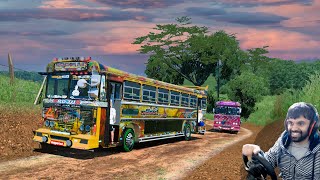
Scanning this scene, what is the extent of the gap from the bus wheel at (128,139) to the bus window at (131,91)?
144cm

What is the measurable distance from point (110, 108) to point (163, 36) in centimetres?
3976

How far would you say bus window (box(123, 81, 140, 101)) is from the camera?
1455 cm

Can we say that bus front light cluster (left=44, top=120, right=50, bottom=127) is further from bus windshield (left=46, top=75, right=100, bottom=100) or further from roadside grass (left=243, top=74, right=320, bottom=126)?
roadside grass (left=243, top=74, right=320, bottom=126)

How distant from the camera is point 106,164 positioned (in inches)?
469

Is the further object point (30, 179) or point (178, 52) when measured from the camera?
point (178, 52)

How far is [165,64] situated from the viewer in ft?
170

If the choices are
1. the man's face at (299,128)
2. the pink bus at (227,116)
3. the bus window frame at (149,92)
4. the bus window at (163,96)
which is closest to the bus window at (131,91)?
the bus window frame at (149,92)

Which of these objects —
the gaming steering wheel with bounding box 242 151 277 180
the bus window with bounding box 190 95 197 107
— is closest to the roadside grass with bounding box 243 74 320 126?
the bus window with bounding box 190 95 197 107

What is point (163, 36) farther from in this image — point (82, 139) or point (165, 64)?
point (82, 139)

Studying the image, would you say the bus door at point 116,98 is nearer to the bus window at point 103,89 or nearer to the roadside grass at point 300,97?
the bus window at point 103,89

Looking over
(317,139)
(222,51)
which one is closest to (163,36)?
(222,51)

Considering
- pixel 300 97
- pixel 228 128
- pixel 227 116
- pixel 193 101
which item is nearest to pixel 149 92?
pixel 193 101

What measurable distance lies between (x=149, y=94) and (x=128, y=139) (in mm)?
2581

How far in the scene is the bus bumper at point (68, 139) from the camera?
12516 mm
